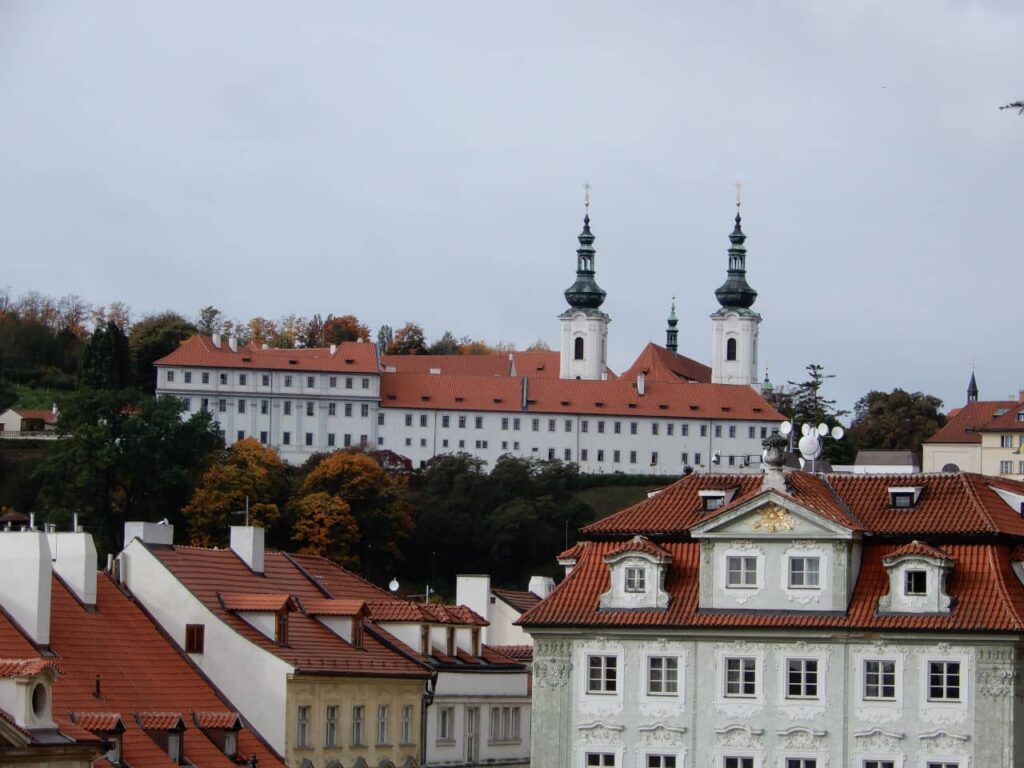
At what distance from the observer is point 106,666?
159ft

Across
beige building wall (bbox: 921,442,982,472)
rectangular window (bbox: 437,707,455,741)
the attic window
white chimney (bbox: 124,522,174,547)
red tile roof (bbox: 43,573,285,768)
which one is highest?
beige building wall (bbox: 921,442,982,472)

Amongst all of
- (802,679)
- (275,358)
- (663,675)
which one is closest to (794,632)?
(802,679)

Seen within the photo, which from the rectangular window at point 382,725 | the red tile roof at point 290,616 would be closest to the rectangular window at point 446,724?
the red tile roof at point 290,616

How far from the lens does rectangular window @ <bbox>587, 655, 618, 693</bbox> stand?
52.8 m

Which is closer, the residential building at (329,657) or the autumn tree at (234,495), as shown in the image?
the residential building at (329,657)

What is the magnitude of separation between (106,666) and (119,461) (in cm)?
10067

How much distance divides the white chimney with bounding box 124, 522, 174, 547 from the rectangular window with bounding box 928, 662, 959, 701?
16.5 m

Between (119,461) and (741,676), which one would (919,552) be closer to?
(741,676)

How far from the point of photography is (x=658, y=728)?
5222 centimetres

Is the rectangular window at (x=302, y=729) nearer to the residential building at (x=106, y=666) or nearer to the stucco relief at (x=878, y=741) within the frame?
the residential building at (x=106, y=666)

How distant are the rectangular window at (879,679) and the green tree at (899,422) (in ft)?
458

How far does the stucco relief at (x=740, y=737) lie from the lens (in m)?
51.4

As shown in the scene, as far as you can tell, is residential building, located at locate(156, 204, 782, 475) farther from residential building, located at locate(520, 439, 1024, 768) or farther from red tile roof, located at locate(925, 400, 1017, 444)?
residential building, located at locate(520, 439, 1024, 768)

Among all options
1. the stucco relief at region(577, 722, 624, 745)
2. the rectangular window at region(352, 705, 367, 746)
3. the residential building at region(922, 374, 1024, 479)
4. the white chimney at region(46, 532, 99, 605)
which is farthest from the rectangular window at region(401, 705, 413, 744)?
the residential building at region(922, 374, 1024, 479)
